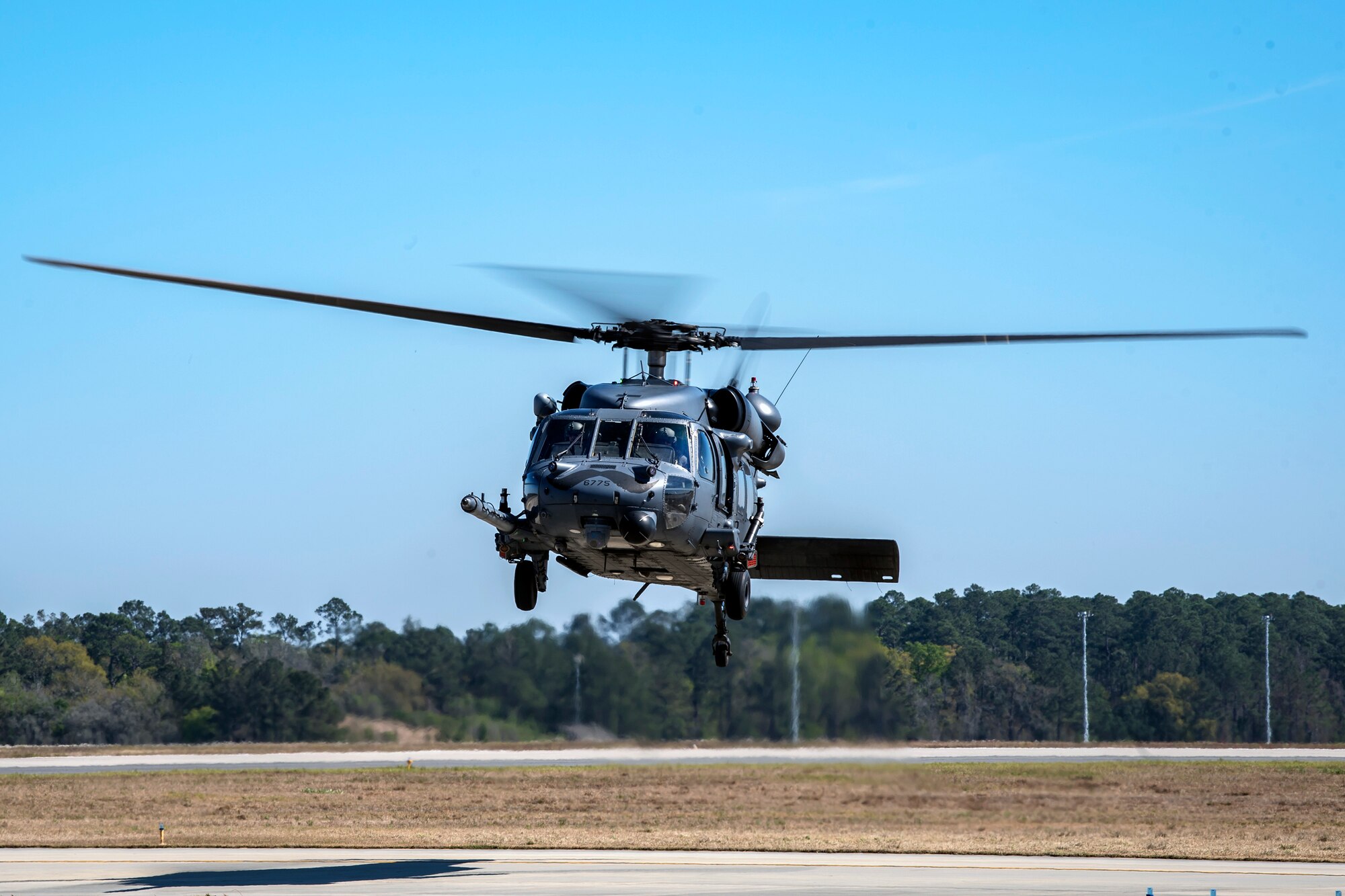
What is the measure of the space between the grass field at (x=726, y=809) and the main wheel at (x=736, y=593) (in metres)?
8.44

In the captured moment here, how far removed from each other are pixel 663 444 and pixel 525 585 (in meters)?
3.38

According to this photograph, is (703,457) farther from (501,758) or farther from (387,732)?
(501,758)

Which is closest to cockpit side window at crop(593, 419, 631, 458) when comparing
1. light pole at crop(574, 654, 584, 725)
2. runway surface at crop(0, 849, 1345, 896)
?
runway surface at crop(0, 849, 1345, 896)

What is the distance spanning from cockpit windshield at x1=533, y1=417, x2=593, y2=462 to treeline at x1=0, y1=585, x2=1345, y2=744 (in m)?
5.86

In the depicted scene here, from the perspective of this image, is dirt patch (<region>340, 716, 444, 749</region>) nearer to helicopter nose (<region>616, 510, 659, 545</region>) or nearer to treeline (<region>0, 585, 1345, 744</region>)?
treeline (<region>0, 585, 1345, 744</region>)

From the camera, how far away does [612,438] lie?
822 inches

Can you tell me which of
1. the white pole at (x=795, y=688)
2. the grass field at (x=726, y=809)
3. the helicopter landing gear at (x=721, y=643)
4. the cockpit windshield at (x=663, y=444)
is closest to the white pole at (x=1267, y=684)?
the grass field at (x=726, y=809)

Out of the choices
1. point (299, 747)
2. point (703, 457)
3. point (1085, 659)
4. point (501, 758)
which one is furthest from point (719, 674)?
point (299, 747)

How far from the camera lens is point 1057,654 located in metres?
58.5

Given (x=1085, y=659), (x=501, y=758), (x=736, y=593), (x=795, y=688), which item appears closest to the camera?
(x=736, y=593)

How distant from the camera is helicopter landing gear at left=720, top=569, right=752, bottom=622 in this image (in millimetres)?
22344

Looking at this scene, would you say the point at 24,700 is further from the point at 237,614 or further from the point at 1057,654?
the point at 1057,654

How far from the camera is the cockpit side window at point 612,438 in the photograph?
20.7 metres

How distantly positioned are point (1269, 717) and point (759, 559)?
48589mm
